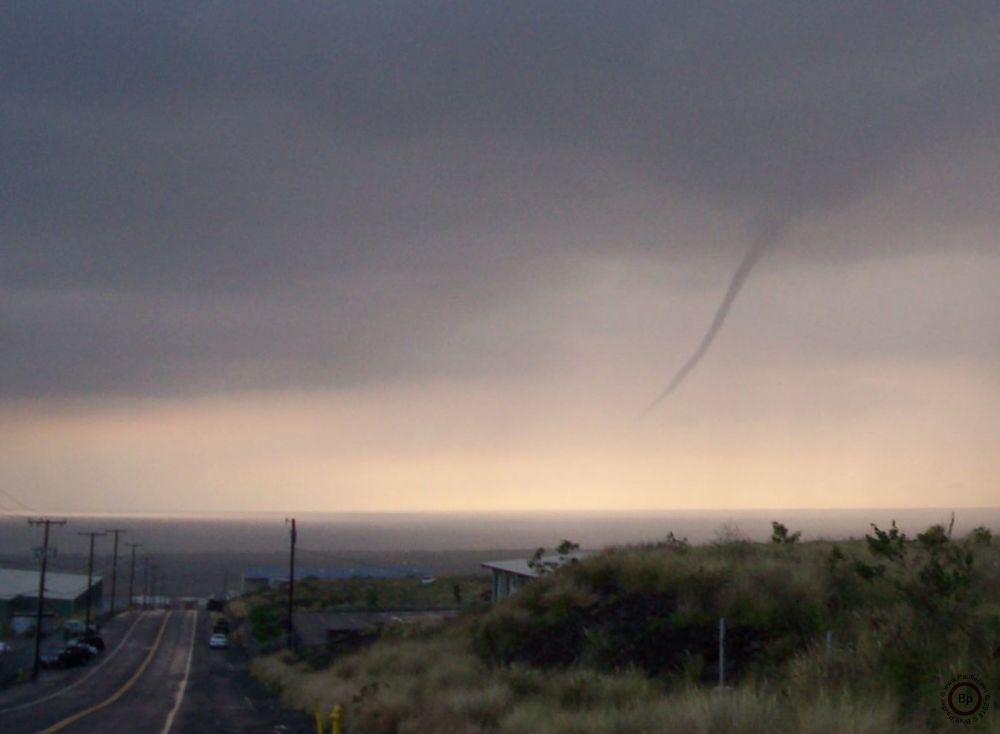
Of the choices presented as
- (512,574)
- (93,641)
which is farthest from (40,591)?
(512,574)

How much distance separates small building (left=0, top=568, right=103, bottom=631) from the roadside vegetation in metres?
85.7

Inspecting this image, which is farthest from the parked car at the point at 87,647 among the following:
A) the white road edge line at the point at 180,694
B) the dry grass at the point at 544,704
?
the dry grass at the point at 544,704

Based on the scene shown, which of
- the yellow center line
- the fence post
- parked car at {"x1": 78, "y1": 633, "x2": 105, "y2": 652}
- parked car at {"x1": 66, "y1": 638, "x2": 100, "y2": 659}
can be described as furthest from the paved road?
the fence post

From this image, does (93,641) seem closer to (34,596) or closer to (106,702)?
(106,702)

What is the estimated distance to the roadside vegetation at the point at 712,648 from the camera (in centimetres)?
1518

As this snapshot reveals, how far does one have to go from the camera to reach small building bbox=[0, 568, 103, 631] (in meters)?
115

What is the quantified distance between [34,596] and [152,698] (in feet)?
286

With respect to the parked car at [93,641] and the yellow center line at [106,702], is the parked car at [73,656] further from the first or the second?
the parked car at [93,641]

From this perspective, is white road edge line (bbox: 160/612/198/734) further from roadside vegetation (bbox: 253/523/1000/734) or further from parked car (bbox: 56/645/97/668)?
parked car (bbox: 56/645/97/668)

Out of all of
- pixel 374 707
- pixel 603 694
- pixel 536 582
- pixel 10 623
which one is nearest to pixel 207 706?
pixel 536 582

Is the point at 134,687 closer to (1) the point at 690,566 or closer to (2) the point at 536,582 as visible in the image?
(2) the point at 536,582

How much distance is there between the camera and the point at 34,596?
123938 mm

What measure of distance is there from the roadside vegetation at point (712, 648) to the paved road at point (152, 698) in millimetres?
2489

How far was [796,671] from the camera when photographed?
18.3 metres
